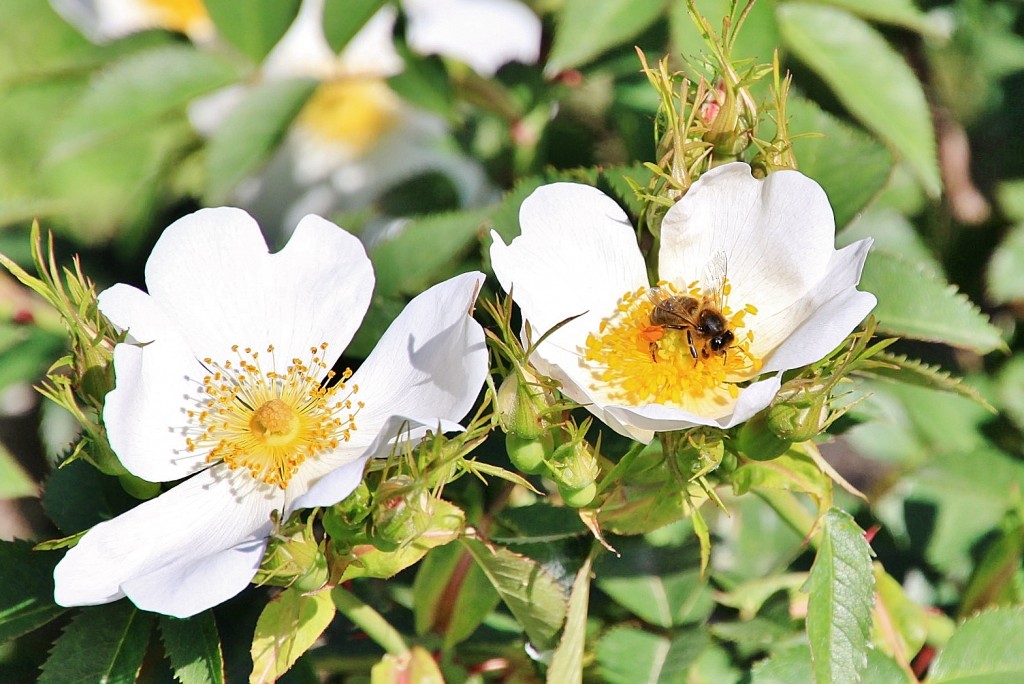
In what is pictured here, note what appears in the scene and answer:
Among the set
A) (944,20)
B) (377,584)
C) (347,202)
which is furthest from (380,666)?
(944,20)

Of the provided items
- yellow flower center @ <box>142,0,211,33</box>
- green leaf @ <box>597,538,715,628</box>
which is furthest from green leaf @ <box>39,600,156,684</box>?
Answer: yellow flower center @ <box>142,0,211,33</box>

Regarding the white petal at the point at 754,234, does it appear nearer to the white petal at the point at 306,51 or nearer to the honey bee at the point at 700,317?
the honey bee at the point at 700,317

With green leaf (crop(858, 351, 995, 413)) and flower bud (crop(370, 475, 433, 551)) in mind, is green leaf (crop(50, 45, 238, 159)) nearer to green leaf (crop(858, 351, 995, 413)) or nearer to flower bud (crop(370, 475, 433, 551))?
flower bud (crop(370, 475, 433, 551))

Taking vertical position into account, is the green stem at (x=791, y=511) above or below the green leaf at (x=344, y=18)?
below

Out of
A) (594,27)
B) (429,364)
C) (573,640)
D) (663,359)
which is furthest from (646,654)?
(594,27)

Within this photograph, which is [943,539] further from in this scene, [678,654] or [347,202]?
[347,202]

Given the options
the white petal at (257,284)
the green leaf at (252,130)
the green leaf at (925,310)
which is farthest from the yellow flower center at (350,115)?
the green leaf at (925,310)

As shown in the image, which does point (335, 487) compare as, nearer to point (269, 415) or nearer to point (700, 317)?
point (269, 415)
